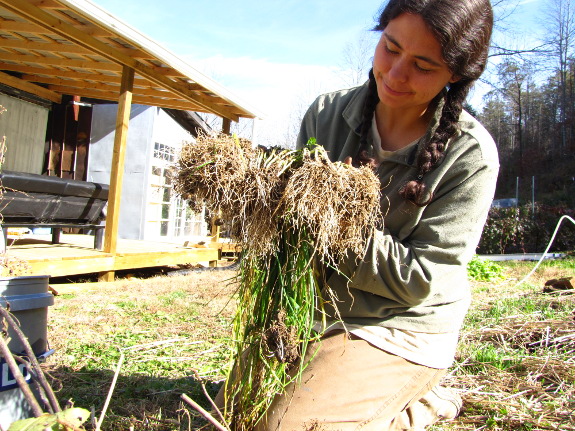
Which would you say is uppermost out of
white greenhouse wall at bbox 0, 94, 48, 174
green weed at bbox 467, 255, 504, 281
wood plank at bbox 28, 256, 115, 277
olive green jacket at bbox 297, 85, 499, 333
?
white greenhouse wall at bbox 0, 94, 48, 174

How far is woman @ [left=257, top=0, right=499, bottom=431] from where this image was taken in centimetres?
173

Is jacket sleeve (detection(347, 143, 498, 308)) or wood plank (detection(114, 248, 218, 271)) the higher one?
jacket sleeve (detection(347, 143, 498, 308))

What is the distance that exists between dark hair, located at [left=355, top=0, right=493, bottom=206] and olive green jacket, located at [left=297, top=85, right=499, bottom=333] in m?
0.06

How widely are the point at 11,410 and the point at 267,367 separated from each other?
90cm

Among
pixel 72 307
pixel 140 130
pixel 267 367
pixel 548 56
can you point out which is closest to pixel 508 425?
pixel 267 367

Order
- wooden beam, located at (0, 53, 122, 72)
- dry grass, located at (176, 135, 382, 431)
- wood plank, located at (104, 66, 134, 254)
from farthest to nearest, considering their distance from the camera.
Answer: wooden beam, located at (0, 53, 122, 72) < wood plank, located at (104, 66, 134, 254) < dry grass, located at (176, 135, 382, 431)

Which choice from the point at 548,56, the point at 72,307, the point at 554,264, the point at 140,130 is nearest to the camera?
the point at 72,307

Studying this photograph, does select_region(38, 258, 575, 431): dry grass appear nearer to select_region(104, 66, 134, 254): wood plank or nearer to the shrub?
select_region(104, 66, 134, 254): wood plank

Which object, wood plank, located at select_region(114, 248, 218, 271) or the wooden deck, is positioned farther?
wood plank, located at select_region(114, 248, 218, 271)

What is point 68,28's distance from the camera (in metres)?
5.37

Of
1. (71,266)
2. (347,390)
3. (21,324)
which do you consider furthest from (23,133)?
(347,390)

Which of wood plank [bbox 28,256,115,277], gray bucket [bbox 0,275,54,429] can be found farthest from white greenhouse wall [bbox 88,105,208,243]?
gray bucket [bbox 0,275,54,429]

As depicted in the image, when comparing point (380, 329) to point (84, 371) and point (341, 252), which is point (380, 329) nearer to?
point (341, 252)

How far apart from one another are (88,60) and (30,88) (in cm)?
279
